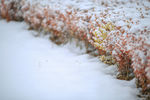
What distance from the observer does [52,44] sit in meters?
4.42

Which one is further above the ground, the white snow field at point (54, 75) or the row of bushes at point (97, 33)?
the row of bushes at point (97, 33)

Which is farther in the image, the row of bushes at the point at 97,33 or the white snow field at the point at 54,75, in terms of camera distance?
the white snow field at the point at 54,75

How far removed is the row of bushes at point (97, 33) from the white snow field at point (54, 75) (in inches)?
13.2

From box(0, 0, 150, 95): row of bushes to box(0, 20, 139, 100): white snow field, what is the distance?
34 centimetres

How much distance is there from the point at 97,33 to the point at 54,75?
4.32ft

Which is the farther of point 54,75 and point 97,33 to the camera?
point 54,75

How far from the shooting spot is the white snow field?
2473mm

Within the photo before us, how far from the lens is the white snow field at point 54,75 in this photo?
2.47 m

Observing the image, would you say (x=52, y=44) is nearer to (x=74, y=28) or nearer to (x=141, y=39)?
(x=74, y=28)

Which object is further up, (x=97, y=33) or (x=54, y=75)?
(x=97, y=33)

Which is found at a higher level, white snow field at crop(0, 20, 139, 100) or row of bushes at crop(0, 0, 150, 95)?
row of bushes at crop(0, 0, 150, 95)

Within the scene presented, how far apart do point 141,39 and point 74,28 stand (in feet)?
6.70

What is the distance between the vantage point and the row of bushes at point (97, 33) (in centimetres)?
199

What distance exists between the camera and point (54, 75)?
9.99ft
